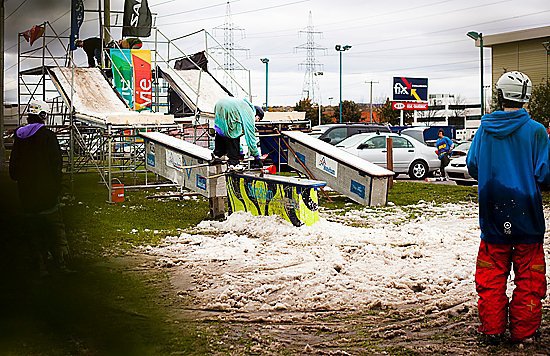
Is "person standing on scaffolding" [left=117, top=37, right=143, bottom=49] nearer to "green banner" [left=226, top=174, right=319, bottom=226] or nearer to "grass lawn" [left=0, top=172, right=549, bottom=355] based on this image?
"grass lawn" [left=0, top=172, right=549, bottom=355]

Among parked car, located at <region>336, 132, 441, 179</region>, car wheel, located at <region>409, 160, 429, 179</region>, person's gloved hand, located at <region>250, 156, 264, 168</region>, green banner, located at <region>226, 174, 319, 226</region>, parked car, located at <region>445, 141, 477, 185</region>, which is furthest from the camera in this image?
car wheel, located at <region>409, 160, 429, 179</region>

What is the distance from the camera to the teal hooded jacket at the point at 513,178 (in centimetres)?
375

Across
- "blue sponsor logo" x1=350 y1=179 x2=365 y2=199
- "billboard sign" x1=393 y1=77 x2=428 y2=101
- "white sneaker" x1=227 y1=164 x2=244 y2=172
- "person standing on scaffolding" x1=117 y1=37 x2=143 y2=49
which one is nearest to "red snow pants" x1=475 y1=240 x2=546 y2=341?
"person standing on scaffolding" x1=117 y1=37 x2=143 y2=49

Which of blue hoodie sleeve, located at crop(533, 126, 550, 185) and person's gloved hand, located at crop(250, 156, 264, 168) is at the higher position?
blue hoodie sleeve, located at crop(533, 126, 550, 185)

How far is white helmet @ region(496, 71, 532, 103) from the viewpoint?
399cm

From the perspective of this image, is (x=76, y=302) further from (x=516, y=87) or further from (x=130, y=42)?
(x=516, y=87)

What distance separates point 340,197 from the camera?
13.1m

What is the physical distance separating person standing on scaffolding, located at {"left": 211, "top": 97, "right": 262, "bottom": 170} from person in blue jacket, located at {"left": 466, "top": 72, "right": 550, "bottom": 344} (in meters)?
3.94

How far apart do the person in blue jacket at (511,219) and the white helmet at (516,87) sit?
97 millimetres

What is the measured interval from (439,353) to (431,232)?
14.6 feet

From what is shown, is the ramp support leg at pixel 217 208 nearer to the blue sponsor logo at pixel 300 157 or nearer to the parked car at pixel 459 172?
the blue sponsor logo at pixel 300 157

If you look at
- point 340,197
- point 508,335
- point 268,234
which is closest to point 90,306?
point 508,335

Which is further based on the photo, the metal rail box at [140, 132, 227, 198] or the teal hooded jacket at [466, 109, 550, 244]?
the metal rail box at [140, 132, 227, 198]

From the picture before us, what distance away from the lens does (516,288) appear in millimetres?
3871
